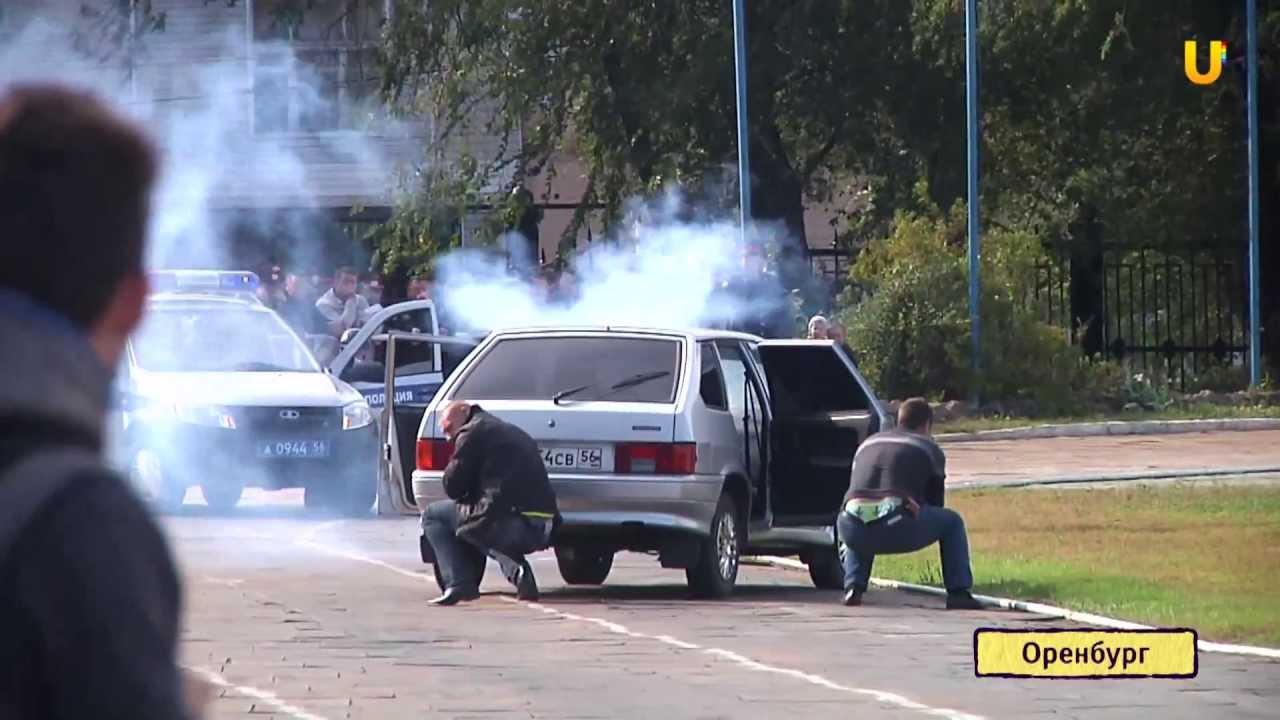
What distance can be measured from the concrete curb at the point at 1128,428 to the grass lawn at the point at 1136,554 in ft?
25.6

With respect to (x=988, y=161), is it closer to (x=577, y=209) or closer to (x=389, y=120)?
(x=577, y=209)

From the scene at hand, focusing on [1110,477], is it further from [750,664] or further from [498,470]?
[750,664]

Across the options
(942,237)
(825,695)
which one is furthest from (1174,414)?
(825,695)

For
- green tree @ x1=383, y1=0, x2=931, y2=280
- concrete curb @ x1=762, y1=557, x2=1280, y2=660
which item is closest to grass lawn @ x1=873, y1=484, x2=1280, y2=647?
concrete curb @ x1=762, y1=557, x2=1280, y2=660

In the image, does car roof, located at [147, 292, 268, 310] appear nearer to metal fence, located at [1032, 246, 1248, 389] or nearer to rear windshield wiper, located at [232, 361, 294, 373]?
rear windshield wiper, located at [232, 361, 294, 373]

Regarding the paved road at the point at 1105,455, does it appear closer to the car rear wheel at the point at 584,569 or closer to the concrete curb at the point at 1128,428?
the concrete curb at the point at 1128,428

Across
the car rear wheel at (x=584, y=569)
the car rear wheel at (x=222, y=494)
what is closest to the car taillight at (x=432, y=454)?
the car rear wheel at (x=584, y=569)

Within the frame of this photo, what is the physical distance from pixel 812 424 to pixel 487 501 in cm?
267

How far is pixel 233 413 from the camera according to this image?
20.4 metres

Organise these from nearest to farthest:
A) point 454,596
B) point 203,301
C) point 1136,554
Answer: point 454,596 → point 1136,554 → point 203,301

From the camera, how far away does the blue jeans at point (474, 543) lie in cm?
1422

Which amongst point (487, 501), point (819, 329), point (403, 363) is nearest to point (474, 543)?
point (487, 501)

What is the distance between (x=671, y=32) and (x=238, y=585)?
23.3 metres

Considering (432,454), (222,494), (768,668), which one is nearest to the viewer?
(768,668)
